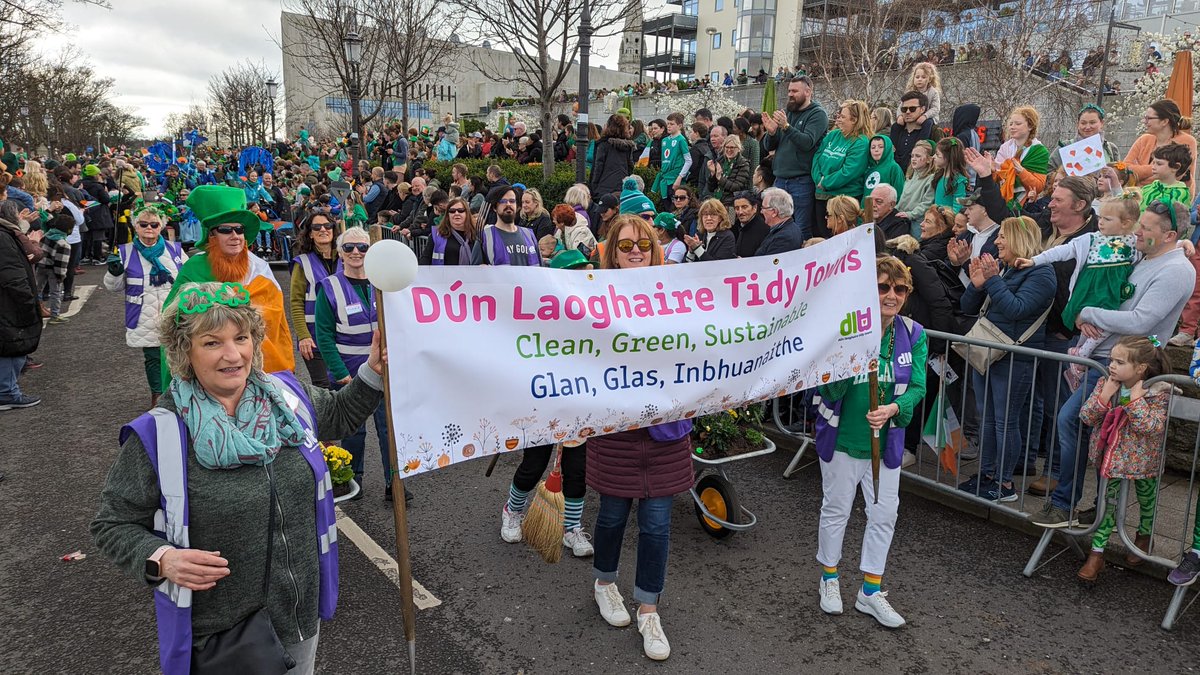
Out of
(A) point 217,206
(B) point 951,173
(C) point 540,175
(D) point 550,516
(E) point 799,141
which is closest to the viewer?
(D) point 550,516

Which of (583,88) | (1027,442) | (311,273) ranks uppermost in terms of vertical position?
(583,88)

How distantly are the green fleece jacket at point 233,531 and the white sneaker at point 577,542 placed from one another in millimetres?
2399

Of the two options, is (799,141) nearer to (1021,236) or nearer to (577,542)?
(1021,236)

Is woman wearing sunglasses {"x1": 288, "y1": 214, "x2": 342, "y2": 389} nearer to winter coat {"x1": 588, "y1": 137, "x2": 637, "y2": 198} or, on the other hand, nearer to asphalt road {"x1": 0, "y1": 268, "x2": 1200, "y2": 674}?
asphalt road {"x1": 0, "y1": 268, "x2": 1200, "y2": 674}

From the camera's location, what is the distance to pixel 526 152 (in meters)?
20.0

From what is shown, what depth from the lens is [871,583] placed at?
13.6 ft

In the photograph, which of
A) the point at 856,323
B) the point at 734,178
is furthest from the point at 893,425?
the point at 734,178

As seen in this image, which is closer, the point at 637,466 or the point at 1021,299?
the point at 637,466

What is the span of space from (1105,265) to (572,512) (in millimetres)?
3755

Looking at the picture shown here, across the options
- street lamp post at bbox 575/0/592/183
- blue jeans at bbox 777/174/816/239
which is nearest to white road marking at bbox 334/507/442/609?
blue jeans at bbox 777/174/816/239

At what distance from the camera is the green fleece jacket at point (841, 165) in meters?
8.20

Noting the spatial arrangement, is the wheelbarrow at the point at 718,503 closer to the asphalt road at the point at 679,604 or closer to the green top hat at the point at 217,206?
the asphalt road at the point at 679,604

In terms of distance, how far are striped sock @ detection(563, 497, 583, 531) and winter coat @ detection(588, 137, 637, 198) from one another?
8600 millimetres

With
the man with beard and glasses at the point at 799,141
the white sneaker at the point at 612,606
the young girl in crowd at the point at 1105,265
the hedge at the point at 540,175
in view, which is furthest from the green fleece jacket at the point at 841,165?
the hedge at the point at 540,175
